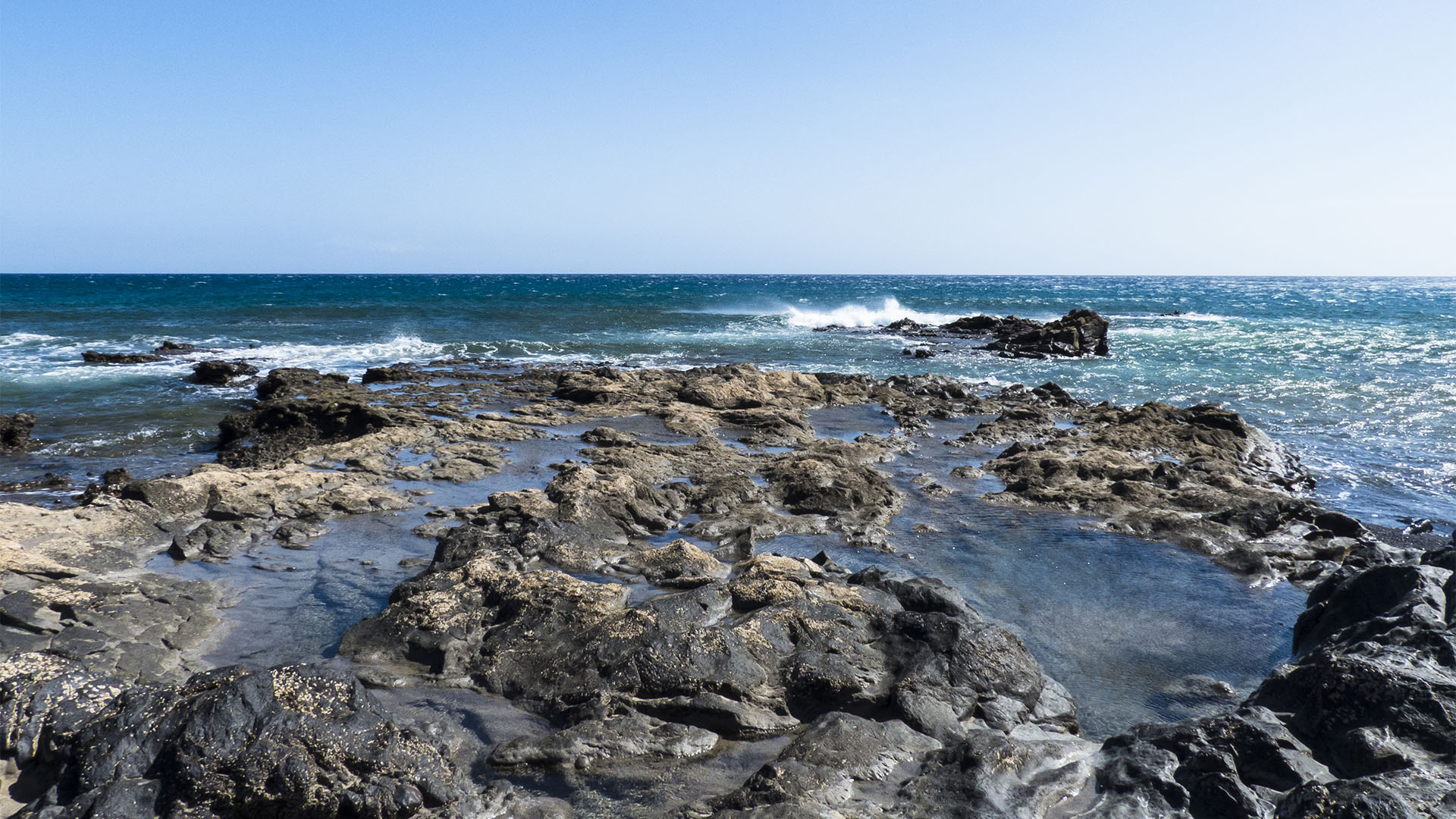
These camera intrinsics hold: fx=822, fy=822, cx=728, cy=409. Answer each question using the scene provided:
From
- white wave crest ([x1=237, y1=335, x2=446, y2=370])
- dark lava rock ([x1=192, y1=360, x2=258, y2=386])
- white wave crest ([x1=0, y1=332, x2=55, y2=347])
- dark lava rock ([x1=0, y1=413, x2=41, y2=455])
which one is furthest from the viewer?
white wave crest ([x1=0, y1=332, x2=55, y2=347])

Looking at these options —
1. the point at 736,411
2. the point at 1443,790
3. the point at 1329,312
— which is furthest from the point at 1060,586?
the point at 1329,312

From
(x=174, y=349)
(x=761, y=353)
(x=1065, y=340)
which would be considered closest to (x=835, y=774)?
(x=761, y=353)

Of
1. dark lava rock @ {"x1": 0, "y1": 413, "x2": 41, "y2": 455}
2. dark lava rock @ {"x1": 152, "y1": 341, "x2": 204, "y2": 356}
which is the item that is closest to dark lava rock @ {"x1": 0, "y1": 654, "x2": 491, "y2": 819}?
dark lava rock @ {"x1": 0, "y1": 413, "x2": 41, "y2": 455}

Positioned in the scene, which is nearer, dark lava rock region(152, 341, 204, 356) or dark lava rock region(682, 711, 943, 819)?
dark lava rock region(682, 711, 943, 819)

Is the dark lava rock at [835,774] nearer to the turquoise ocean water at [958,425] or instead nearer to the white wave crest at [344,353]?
the turquoise ocean water at [958,425]

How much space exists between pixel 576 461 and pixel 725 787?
758 cm

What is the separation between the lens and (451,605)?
5.99 metres

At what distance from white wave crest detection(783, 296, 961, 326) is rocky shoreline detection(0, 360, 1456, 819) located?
33.0 metres

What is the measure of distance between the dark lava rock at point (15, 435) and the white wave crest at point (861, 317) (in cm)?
3251

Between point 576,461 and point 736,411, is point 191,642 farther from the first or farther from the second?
point 736,411

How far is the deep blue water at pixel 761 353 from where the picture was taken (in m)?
13.4

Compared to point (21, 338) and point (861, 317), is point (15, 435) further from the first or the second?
point (861, 317)

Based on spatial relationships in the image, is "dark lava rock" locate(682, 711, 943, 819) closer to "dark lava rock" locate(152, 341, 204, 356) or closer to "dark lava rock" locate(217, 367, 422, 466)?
"dark lava rock" locate(217, 367, 422, 466)

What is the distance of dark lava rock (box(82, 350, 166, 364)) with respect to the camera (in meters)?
22.3
